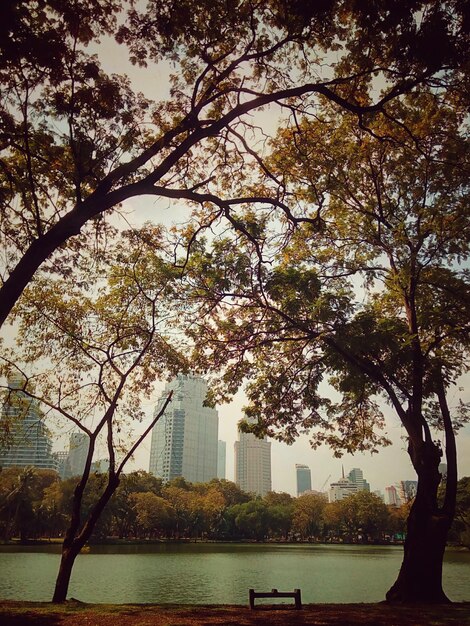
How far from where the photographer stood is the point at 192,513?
289 ft

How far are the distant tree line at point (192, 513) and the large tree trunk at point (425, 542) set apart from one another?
157ft

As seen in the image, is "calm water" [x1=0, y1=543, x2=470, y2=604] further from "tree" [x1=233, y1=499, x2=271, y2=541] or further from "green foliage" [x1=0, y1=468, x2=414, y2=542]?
"tree" [x1=233, y1=499, x2=271, y2=541]

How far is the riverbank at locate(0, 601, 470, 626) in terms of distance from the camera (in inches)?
353

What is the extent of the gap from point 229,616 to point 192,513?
282 feet

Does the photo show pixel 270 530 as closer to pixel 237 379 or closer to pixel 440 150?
pixel 237 379

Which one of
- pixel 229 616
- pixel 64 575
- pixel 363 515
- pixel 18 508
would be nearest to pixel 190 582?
pixel 64 575

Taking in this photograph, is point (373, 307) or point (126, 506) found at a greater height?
point (373, 307)

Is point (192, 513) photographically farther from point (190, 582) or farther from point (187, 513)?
point (190, 582)

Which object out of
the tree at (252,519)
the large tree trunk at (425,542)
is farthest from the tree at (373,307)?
the tree at (252,519)

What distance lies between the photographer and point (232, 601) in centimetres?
2188

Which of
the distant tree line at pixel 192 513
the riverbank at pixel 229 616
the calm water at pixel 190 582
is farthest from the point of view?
the distant tree line at pixel 192 513

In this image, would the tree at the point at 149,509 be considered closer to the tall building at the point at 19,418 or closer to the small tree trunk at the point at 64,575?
the tall building at the point at 19,418

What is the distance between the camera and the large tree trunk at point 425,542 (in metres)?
13.2

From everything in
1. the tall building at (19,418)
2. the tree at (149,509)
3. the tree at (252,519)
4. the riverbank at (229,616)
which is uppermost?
the tall building at (19,418)
